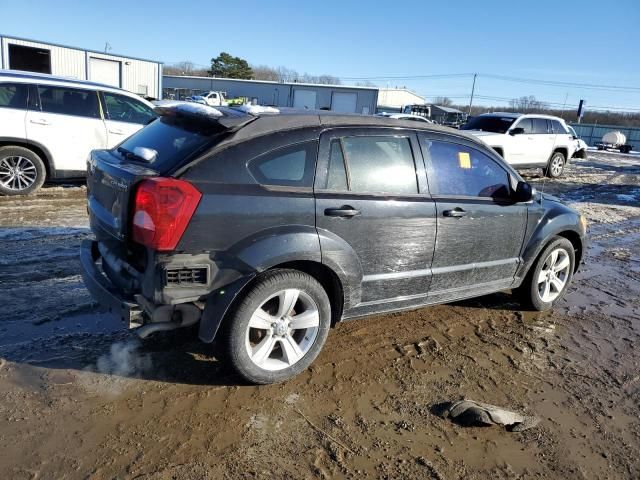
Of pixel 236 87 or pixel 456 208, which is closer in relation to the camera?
pixel 456 208

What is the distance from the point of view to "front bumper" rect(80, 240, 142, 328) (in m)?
2.94

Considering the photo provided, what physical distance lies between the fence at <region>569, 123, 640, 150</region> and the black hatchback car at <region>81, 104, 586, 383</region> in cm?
4858

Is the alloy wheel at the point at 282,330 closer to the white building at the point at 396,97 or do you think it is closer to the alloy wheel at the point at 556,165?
the alloy wheel at the point at 556,165

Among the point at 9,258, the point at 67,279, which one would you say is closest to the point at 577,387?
the point at 67,279

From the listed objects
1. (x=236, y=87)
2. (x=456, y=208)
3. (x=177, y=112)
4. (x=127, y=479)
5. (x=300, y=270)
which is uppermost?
(x=236, y=87)

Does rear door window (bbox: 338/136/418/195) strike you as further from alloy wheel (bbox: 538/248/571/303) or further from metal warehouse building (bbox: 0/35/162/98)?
metal warehouse building (bbox: 0/35/162/98)

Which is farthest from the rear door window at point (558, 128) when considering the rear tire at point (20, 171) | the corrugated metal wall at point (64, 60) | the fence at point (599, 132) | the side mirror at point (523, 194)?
the fence at point (599, 132)

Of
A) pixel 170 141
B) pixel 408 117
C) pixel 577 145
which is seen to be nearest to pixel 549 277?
pixel 170 141

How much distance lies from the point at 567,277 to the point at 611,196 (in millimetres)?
9682

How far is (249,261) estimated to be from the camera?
9.95 ft

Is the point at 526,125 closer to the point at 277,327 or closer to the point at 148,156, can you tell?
the point at 277,327

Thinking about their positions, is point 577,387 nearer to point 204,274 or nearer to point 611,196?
point 204,274

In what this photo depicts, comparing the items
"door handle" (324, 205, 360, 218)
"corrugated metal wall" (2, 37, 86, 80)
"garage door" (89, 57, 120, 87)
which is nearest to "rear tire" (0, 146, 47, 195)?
"door handle" (324, 205, 360, 218)

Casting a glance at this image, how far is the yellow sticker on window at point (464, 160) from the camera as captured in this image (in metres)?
4.20
